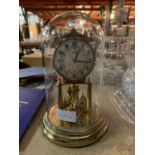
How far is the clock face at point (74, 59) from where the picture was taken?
1.55ft

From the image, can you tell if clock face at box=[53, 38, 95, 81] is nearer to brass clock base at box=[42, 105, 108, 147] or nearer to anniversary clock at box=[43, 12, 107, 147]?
anniversary clock at box=[43, 12, 107, 147]

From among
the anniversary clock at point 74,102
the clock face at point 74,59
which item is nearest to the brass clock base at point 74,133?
the anniversary clock at point 74,102

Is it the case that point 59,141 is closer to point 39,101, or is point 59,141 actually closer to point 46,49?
point 39,101

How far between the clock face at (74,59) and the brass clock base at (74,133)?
0.41ft

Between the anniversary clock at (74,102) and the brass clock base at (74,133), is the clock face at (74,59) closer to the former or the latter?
the anniversary clock at (74,102)

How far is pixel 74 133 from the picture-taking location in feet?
1.49

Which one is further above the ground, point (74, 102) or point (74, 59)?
point (74, 59)

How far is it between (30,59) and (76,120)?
865 mm

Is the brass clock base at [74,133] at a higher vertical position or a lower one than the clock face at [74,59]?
lower

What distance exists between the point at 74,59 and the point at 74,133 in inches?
7.2
